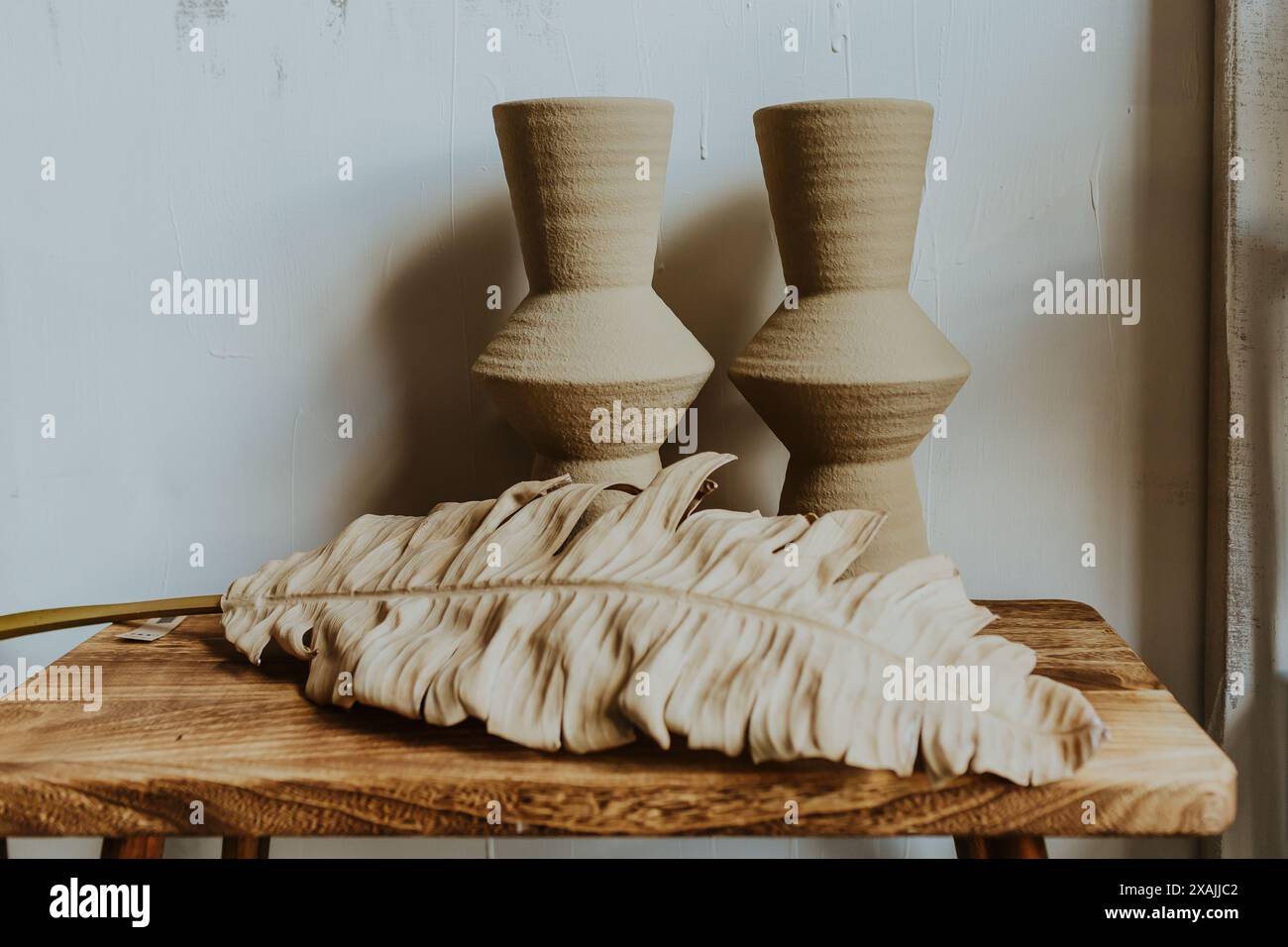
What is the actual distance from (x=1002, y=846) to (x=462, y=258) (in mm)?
636

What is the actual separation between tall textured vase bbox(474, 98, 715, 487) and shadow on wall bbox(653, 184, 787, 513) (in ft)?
0.43

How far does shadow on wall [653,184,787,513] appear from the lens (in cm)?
94

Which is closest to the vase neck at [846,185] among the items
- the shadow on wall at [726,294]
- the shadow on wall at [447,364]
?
the shadow on wall at [726,294]

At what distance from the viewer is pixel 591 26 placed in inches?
36.2

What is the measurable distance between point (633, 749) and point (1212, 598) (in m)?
0.60

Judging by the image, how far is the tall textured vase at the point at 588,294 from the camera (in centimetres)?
76

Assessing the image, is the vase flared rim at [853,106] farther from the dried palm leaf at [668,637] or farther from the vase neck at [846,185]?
the dried palm leaf at [668,637]

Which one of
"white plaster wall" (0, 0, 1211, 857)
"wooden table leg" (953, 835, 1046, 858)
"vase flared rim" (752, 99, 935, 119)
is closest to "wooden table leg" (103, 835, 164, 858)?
"white plaster wall" (0, 0, 1211, 857)

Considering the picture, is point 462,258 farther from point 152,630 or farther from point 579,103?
point 152,630

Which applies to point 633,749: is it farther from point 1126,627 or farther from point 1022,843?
point 1126,627

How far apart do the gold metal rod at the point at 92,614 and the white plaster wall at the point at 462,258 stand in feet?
0.69

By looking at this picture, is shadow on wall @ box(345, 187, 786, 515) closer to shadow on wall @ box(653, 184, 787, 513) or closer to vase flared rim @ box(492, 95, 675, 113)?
shadow on wall @ box(653, 184, 787, 513)

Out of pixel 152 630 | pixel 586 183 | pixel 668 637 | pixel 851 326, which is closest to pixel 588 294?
pixel 586 183

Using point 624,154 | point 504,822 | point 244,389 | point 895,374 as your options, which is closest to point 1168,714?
point 895,374
